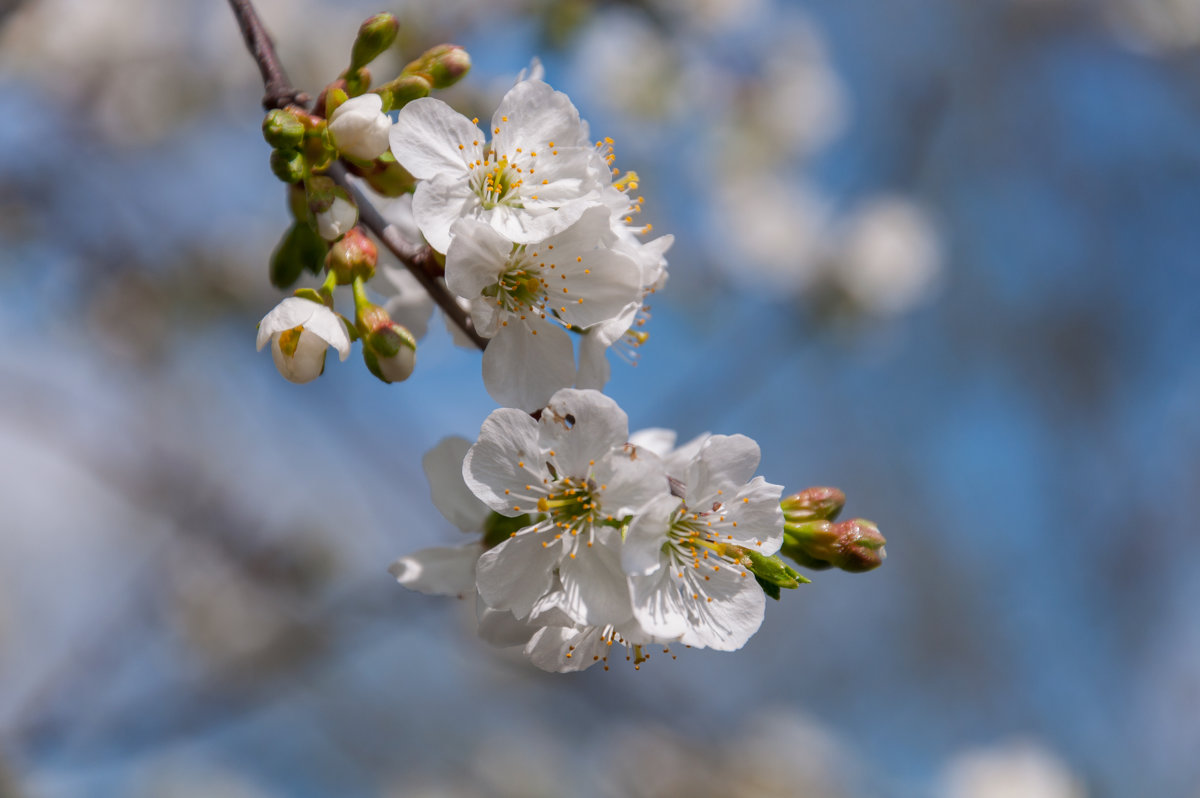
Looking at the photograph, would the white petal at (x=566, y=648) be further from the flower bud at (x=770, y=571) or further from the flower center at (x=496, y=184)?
the flower center at (x=496, y=184)

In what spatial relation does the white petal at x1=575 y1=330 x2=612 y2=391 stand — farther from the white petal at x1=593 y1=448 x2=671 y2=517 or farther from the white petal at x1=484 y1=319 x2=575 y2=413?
the white petal at x1=593 y1=448 x2=671 y2=517

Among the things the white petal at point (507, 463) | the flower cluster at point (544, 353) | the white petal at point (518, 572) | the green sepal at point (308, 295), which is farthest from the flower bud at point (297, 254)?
the white petal at point (518, 572)

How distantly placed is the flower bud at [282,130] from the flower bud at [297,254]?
0.45ft

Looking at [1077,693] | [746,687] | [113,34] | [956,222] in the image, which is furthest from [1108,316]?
[113,34]

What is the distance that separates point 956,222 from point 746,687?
4834 mm

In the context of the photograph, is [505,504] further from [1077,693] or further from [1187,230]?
[1187,230]

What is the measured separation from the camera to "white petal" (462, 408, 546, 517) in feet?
A: 2.99

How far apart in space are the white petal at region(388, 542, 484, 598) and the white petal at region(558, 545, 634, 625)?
0.76ft

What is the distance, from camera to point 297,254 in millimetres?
1068

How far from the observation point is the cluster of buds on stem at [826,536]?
933 millimetres

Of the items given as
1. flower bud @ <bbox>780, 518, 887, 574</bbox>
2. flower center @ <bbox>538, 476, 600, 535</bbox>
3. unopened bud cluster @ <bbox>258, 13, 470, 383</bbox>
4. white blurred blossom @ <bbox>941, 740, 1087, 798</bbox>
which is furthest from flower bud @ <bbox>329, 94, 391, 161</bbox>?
white blurred blossom @ <bbox>941, 740, 1087, 798</bbox>

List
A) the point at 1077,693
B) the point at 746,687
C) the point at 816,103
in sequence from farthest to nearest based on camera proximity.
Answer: the point at 746,687 → the point at 1077,693 → the point at 816,103

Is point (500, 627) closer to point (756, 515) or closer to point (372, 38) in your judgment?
point (756, 515)

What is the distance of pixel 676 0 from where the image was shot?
328 cm
